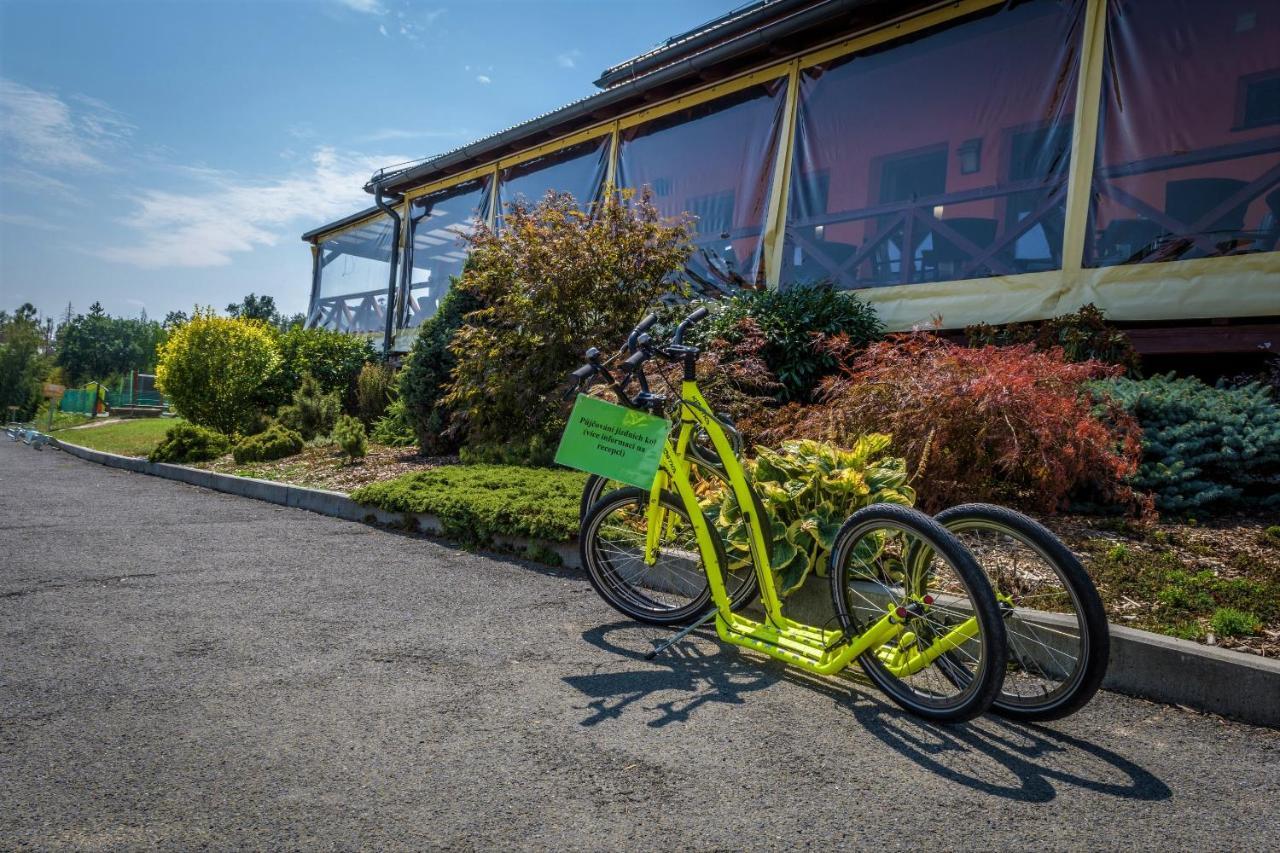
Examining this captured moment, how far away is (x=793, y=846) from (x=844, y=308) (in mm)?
6317

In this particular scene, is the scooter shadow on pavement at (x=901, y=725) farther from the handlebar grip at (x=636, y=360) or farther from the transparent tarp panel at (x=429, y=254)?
the transparent tarp panel at (x=429, y=254)

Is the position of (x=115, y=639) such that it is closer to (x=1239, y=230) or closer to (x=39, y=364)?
(x=1239, y=230)

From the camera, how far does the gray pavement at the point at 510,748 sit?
1.95m

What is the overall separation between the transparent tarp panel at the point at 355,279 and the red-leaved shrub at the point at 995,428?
13.6 meters

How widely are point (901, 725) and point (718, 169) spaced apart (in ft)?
32.9

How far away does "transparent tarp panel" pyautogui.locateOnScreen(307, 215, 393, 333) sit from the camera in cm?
1783

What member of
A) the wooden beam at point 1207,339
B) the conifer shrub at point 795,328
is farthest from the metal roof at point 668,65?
the wooden beam at point 1207,339

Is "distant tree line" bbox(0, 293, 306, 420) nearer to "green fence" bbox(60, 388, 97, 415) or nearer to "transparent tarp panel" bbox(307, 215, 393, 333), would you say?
"green fence" bbox(60, 388, 97, 415)

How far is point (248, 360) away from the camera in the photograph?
39.8ft

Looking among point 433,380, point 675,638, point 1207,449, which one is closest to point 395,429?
point 433,380

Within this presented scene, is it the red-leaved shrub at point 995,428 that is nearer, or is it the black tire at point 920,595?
the black tire at point 920,595

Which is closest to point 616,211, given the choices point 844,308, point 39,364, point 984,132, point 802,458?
point 844,308

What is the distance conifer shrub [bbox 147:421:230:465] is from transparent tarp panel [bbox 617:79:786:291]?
6.66 meters

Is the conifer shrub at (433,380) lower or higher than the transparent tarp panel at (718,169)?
lower
